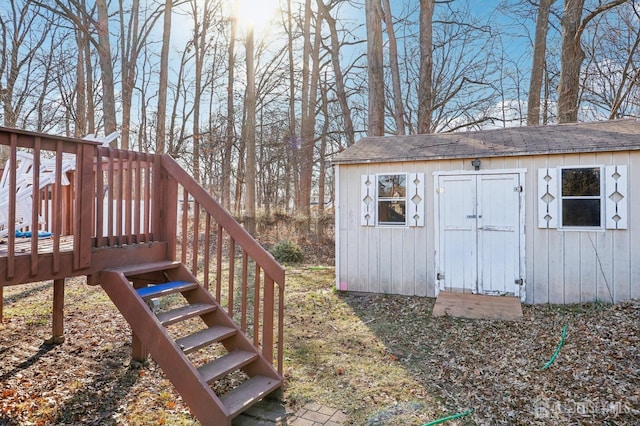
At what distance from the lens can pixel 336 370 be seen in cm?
375

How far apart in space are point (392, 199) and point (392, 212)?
221 millimetres

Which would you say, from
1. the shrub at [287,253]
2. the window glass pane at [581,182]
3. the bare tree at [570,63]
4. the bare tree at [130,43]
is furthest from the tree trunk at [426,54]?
the bare tree at [130,43]

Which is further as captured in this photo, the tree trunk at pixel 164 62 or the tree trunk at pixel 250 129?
the tree trunk at pixel 250 129

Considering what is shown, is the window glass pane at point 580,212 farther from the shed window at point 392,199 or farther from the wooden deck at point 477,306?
the shed window at point 392,199

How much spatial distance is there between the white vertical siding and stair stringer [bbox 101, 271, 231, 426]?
4.41m

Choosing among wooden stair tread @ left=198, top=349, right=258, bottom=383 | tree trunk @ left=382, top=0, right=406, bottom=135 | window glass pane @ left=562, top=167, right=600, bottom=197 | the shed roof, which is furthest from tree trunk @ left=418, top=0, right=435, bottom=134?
wooden stair tread @ left=198, top=349, right=258, bottom=383

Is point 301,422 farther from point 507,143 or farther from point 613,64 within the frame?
point 613,64

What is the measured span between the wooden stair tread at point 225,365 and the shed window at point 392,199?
3980mm

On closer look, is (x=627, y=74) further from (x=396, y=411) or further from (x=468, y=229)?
(x=396, y=411)

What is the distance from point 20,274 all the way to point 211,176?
15256mm

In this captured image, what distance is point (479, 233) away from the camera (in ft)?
20.0

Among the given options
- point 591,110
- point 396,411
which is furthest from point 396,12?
point 396,411

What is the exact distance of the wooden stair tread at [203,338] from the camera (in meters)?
2.82

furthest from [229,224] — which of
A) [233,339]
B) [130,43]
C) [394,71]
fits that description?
[130,43]
